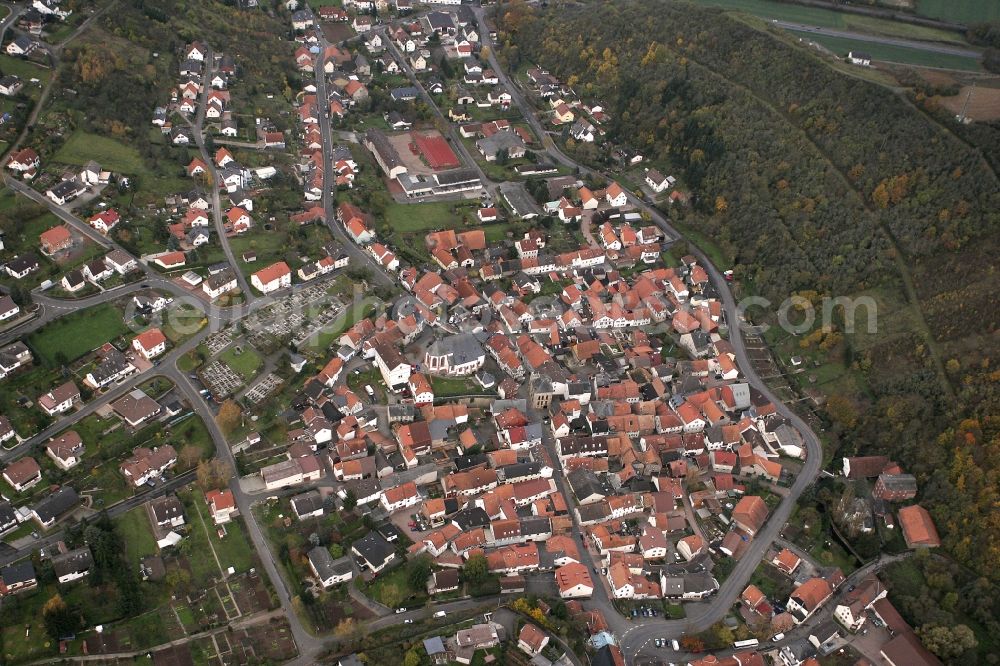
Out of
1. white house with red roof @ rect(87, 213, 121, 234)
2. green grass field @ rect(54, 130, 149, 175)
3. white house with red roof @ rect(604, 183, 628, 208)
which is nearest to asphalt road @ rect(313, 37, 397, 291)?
green grass field @ rect(54, 130, 149, 175)

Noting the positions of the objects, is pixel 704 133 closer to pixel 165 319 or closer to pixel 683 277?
pixel 683 277

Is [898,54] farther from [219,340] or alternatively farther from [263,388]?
[219,340]

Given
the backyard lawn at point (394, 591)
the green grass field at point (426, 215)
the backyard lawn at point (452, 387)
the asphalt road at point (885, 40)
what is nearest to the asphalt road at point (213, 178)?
the green grass field at point (426, 215)

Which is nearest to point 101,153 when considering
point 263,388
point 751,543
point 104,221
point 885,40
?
point 104,221

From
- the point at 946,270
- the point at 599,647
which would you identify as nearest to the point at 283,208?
the point at 599,647

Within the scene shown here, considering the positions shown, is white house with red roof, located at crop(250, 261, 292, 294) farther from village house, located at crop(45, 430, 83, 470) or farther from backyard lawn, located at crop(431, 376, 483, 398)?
village house, located at crop(45, 430, 83, 470)

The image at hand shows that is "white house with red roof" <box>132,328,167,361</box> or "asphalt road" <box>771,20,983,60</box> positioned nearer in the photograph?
"white house with red roof" <box>132,328,167,361</box>
